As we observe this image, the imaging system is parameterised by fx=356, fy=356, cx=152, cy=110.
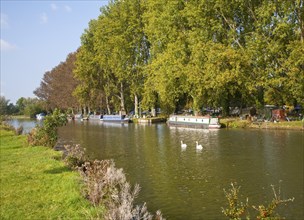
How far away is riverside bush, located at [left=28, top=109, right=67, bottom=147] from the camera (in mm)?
28875

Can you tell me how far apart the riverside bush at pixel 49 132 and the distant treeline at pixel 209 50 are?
25.8 metres

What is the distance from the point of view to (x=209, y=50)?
169 feet

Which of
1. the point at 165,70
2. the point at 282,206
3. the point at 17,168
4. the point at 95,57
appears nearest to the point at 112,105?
the point at 95,57

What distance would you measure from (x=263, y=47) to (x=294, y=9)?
609 centimetres

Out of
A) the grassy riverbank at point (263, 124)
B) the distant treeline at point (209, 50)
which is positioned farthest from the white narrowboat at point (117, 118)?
the grassy riverbank at point (263, 124)

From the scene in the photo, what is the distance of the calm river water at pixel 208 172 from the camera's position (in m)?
14.7

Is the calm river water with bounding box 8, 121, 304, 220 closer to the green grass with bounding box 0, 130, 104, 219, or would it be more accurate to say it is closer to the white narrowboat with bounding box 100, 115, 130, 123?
the green grass with bounding box 0, 130, 104, 219

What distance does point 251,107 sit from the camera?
6278cm

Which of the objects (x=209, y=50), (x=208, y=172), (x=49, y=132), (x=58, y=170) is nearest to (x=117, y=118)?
(x=209, y=50)

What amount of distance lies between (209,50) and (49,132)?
29.3 m

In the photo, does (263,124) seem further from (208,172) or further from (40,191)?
(40,191)

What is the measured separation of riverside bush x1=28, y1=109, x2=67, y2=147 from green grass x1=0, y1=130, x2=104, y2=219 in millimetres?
6529

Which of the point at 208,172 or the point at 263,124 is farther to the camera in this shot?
the point at 263,124

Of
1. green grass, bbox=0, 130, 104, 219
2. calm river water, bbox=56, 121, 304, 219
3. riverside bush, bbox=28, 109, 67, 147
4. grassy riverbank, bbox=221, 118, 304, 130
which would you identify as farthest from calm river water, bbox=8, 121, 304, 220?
grassy riverbank, bbox=221, 118, 304, 130
